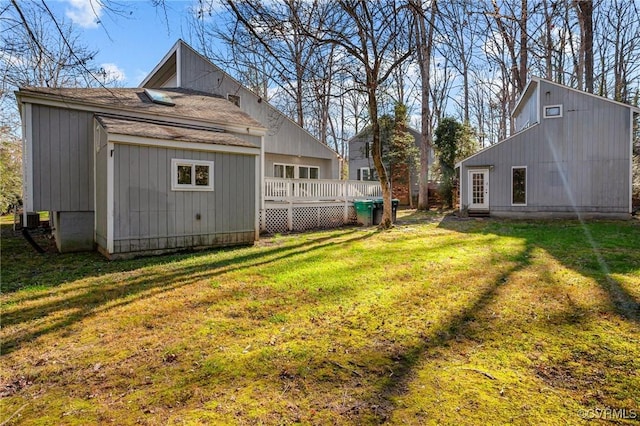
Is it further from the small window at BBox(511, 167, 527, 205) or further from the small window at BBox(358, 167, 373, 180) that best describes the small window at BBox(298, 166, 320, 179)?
the small window at BBox(511, 167, 527, 205)

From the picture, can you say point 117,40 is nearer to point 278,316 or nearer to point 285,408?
point 278,316

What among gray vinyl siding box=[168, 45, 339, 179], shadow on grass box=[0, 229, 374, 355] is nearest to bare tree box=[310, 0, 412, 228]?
gray vinyl siding box=[168, 45, 339, 179]

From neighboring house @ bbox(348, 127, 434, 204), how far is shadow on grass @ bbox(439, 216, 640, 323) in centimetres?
983

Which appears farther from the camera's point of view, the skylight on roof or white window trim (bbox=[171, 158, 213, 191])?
the skylight on roof

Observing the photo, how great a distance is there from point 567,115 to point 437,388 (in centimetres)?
1476

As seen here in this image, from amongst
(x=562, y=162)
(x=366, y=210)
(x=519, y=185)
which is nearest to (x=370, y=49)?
(x=366, y=210)

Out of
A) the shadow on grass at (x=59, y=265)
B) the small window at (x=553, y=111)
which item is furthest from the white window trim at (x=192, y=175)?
the small window at (x=553, y=111)

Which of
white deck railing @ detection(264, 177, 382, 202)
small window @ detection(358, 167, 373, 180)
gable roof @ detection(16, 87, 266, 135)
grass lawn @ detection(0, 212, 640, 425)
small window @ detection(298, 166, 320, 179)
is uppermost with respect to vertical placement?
gable roof @ detection(16, 87, 266, 135)

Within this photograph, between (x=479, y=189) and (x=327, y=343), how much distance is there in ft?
45.6

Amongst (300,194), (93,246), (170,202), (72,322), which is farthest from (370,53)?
(72,322)

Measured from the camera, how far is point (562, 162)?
524 inches

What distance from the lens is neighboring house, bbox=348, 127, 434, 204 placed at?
21.2 meters

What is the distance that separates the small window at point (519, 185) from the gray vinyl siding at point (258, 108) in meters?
8.21

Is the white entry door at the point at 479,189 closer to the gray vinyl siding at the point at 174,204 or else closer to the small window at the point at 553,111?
the small window at the point at 553,111
